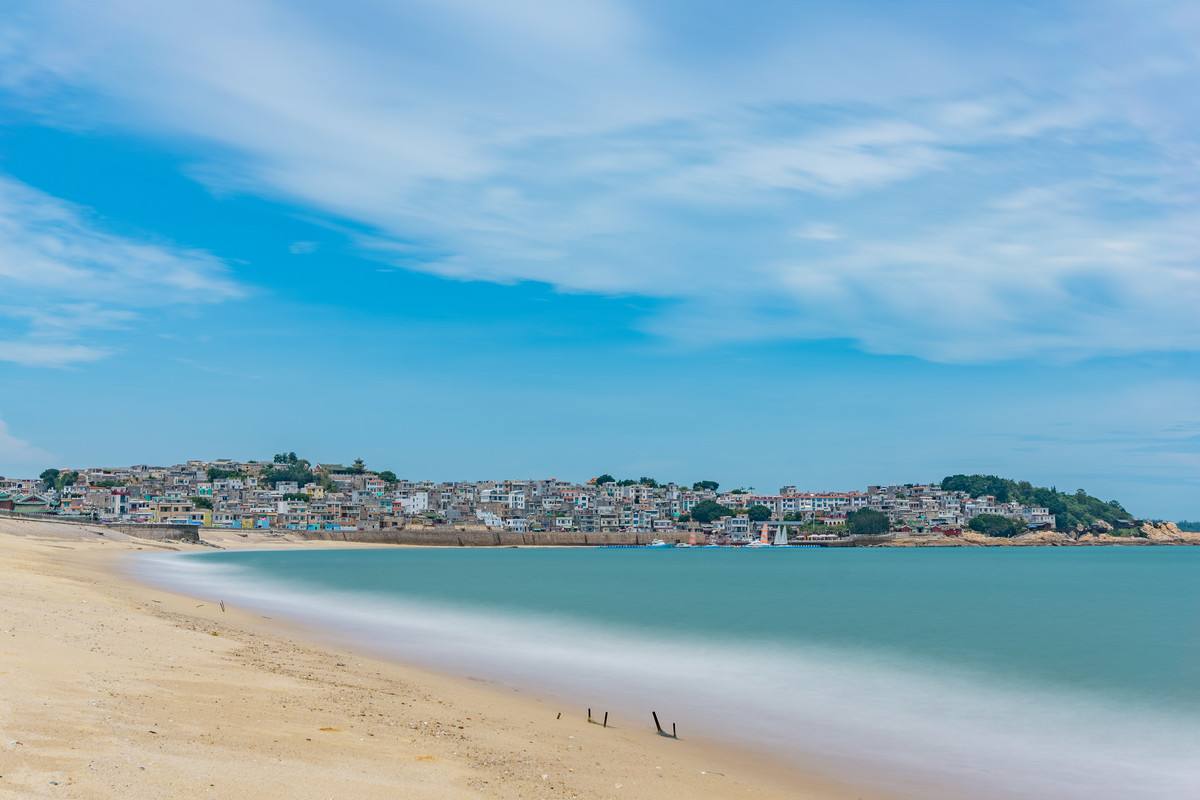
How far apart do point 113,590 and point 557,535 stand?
161079 millimetres

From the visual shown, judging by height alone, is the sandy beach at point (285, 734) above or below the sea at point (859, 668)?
above

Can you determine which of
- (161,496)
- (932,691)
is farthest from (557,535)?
(932,691)

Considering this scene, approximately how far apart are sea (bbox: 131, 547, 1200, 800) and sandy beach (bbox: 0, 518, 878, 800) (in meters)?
2.00

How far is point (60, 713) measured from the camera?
892cm

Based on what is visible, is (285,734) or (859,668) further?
(859,668)

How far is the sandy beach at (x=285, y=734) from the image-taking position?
305 inches

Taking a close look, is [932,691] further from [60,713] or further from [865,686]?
[60,713]

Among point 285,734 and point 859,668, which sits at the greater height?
point 285,734

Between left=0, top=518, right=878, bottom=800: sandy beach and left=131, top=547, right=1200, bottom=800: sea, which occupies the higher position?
left=0, top=518, right=878, bottom=800: sandy beach

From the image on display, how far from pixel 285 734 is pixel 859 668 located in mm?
16535

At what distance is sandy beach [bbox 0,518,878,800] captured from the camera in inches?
305

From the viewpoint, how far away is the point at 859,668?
2303 cm

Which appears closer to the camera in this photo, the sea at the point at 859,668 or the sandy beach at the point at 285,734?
the sandy beach at the point at 285,734

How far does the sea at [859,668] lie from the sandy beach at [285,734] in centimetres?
200
